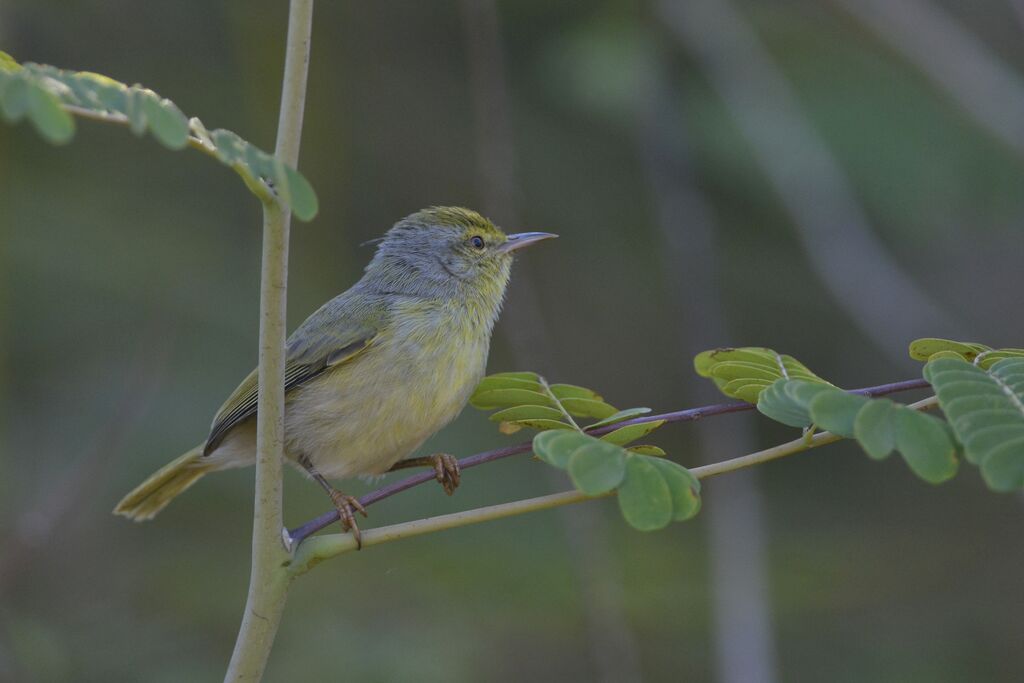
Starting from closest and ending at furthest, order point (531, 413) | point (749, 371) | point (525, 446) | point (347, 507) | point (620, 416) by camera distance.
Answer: point (525, 446)
point (620, 416)
point (749, 371)
point (531, 413)
point (347, 507)

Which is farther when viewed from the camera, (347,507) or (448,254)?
(448,254)

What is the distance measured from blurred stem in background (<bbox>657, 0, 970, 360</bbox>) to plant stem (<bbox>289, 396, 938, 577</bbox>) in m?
2.61

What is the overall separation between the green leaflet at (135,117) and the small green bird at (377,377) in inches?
55.8

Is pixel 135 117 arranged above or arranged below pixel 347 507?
above

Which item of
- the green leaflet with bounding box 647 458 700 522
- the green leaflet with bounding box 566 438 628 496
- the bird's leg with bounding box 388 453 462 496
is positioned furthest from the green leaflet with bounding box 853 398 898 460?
the bird's leg with bounding box 388 453 462 496

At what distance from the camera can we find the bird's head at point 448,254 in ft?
12.9

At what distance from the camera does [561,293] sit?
304 inches

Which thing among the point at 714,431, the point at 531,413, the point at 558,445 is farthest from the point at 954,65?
the point at 558,445

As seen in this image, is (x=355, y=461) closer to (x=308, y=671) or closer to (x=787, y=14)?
(x=308, y=671)

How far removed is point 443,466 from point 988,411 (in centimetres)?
175

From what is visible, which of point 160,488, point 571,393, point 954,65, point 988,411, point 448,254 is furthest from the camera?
point 954,65

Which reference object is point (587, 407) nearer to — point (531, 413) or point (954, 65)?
point (531, 413)

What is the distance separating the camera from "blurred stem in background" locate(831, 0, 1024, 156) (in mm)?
4707

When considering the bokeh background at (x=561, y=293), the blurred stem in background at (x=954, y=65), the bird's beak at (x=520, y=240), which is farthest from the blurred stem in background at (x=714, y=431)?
the bird's beak at (x=520, y=240)
